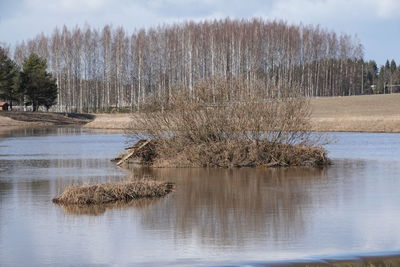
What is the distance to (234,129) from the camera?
31.6 meters

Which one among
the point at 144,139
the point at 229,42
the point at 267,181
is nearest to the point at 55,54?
the point at 229,42

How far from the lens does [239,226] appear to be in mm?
17625

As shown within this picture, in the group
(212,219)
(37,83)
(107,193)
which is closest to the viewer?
(212,219)

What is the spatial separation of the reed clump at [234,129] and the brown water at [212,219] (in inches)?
50.7

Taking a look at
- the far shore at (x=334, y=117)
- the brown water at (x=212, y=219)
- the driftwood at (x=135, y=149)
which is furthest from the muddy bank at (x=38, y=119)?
the brown water at (x=212, y=219)

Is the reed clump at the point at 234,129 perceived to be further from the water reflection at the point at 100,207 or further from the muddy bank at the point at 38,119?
the muddy bank at the point at 38,119

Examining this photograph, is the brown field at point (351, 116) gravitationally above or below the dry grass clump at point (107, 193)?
above

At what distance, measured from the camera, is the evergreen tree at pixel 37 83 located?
98.3 meters

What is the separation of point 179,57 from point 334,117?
3692 cm

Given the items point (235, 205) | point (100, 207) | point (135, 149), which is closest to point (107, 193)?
point (100, 207)

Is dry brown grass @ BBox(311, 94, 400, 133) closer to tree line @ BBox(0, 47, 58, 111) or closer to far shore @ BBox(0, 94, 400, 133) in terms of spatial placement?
far shore @ BBox(0, 94, 400, 133)

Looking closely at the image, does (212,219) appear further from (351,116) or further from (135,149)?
(351,116)

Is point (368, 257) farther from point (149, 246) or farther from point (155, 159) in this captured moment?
point (155, 159)

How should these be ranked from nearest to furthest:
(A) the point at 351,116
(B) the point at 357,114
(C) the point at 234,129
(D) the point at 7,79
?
1. (C) the point at 234,129
2. (A) the point at 351,116
3. (B) the point at 357,114
4. (D) the point at 7,79
